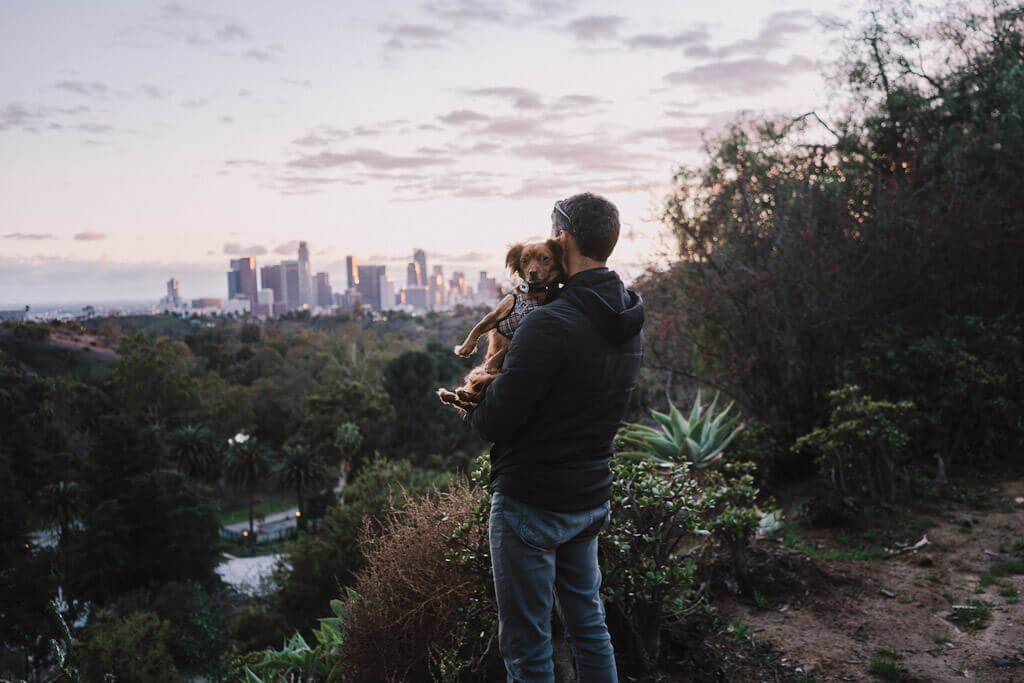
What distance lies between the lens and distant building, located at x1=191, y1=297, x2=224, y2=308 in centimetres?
7194

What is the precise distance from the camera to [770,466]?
6746 millimetres

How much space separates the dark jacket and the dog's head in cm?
6

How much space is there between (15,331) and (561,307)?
24.2 m

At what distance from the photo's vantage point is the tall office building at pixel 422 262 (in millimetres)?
90500

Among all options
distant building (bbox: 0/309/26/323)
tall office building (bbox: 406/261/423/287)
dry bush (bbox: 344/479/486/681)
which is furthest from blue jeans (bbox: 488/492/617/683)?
tall office building (bbox: 406/261/423/287)

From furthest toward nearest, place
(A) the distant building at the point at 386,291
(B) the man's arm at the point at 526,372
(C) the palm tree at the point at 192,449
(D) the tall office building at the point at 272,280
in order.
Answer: (A) the distant building at the point at 386,291 → (D) the tall office building at the point at 272,280 → (C) the palm tree at the point at 192,449 → (B) the man's arm at the point at 526,372

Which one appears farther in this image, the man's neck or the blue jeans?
the man's neck

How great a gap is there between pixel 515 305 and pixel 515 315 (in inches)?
1.7

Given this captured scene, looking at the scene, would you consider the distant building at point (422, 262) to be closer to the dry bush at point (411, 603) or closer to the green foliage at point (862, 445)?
the green foliage at point (862, 445)

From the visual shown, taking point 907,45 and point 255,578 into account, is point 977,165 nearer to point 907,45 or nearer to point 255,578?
point 907,45

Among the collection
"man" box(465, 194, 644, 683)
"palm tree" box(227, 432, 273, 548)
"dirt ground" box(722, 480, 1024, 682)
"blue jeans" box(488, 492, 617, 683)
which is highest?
"man" box(465, 194, 644, 683)

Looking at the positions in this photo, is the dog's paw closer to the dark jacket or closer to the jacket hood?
the dark jacket

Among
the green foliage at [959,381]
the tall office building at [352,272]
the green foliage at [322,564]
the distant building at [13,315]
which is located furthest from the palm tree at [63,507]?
the tall office building at [352,272]

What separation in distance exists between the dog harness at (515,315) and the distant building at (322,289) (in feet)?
381
